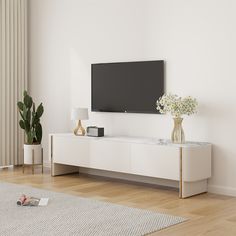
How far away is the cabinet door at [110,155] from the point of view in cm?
578

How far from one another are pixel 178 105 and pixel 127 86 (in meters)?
1.00

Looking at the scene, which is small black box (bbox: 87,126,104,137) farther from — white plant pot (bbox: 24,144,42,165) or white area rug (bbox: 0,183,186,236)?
white area rug (bbox: 0,183,186,236)

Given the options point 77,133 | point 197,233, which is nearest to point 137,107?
point 77,133

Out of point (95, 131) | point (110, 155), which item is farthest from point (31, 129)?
point (110, 155)

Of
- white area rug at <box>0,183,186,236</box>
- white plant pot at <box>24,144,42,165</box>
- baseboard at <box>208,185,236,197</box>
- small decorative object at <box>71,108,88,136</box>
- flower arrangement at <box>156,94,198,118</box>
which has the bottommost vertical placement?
white area rug at <box>0,183,186,236</box>

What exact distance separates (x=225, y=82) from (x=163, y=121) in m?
0.94

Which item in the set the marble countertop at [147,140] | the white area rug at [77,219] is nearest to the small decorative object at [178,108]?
the marble countertop at [147,140]

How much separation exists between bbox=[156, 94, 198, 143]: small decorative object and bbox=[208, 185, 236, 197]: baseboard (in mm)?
626

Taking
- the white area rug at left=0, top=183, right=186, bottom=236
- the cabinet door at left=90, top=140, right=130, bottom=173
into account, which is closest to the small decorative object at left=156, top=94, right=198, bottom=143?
the cabinet door at left=90, top=140, right=130, bottom=173

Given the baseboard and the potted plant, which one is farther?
the potted plant

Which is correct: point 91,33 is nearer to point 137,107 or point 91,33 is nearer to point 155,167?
point 137,107

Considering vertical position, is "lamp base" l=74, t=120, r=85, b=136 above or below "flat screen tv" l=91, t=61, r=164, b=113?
below

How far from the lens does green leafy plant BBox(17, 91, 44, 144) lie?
6.95m

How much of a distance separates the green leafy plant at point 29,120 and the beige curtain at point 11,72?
1.56 feet
